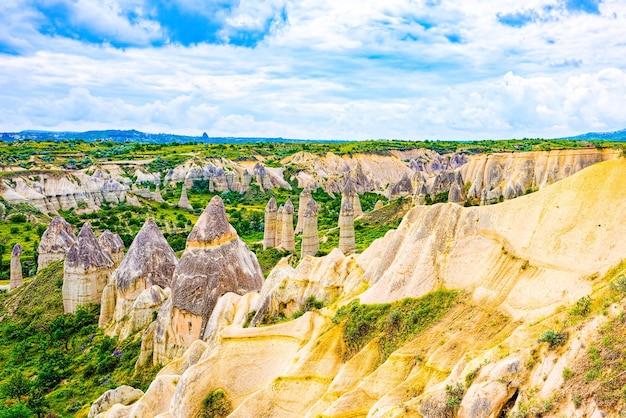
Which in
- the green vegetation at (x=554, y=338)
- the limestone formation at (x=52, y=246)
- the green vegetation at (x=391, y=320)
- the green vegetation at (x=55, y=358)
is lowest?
the green vegetation at (x=55, y=358)

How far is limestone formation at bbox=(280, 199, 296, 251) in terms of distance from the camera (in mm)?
47656

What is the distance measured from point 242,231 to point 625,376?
211ft

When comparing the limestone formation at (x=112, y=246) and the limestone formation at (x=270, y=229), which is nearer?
the limestone formation at (x=112, y=246)

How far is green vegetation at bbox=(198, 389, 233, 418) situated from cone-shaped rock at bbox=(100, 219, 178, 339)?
40.8ft

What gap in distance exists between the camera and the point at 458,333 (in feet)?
41.5

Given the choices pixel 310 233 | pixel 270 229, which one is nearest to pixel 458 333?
pixel 310 233

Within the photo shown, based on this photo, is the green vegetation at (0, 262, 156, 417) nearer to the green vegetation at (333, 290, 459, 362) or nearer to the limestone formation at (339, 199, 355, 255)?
the green vegetation at (333, 290, 459, 362)

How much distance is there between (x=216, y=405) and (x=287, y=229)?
33208 mm

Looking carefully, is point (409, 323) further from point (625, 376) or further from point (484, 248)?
point (625, 376)

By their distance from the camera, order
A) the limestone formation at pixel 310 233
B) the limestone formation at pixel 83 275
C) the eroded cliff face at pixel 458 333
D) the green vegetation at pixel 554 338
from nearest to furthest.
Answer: the green vegetation at pixel 554 338, the eroded cliff face at pixel 458 333, the limestone formation at pixel 83 275, the limestone formation at pixel 310 233

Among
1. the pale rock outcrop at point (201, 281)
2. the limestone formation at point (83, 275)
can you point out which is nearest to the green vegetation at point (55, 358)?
the limestone formation at point (83, 275)

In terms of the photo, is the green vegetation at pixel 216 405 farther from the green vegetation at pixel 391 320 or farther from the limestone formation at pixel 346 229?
the limestone formation at pixel 346 229

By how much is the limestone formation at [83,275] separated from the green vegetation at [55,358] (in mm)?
765

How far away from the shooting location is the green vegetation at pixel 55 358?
901 inches
